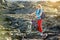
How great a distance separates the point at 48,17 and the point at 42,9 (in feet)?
0.71

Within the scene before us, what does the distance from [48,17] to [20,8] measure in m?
0.65

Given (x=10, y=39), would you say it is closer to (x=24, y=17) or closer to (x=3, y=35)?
(x=3, y=35)

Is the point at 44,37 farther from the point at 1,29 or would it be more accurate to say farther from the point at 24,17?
the point at 1,29

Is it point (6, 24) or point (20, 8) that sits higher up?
point (20, 8)

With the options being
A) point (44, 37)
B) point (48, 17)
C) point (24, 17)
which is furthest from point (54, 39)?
point (24, 17)

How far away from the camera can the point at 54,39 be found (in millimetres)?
3693

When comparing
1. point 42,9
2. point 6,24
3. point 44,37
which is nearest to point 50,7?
point 42,9

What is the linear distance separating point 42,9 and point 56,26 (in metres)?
0.48

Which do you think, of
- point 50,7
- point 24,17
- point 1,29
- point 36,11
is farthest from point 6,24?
point 50,7

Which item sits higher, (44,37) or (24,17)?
(24,17)

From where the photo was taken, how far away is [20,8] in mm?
A: 3865

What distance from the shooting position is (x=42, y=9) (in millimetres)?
3814

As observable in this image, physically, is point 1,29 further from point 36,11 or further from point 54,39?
point 54,39

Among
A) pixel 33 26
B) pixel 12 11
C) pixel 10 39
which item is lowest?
pixel 10 39
